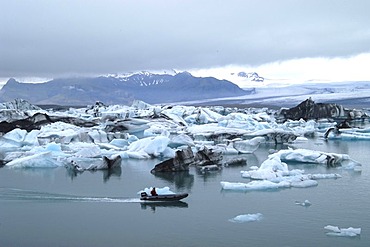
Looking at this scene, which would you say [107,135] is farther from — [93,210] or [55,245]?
[55,245]

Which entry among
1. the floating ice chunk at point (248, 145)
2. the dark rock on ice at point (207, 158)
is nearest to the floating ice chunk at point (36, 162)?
the dark rock on ice at point (207, 158)

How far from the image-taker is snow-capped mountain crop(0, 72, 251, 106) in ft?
397

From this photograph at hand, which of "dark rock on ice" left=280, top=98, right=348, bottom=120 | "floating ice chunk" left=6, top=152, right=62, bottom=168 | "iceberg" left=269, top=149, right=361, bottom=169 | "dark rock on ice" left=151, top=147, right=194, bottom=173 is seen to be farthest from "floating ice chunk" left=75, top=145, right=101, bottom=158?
"dark rock on ice" left=280, top=98, right=348, bottom=120

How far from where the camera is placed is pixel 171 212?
9.49 m

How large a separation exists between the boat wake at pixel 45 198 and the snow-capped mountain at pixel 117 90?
10252 centimetres

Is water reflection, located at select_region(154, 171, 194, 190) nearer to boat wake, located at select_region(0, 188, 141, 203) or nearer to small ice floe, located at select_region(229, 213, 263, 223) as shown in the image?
boat wake, located at select_region(0, 188, 141, 203)

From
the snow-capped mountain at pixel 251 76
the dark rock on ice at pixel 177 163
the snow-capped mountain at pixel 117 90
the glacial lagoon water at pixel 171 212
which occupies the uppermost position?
the snow-capped mountain at pixel 251 76

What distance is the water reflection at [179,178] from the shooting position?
1202 centimetres

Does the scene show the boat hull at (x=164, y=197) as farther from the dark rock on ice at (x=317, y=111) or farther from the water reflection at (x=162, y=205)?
the dark rock on ice at (x=317, y=111)

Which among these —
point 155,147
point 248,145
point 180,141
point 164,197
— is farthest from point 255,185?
point 180,141

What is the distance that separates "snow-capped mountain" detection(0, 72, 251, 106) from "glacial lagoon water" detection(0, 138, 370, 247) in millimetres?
101141

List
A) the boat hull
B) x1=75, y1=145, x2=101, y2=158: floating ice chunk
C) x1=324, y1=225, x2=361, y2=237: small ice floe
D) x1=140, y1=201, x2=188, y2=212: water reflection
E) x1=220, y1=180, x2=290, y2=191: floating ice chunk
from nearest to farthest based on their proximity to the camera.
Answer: x1=324, y1=225, x2=361, y2=237: small ice floe → x1=140, y1=201, x2=188, y2=212: water reflection → the boat hull → x1=220, y1=180, x2=290, y2=191: floating ice chunk → x1=75, y1=145, x2=101, y2=158: floating ice chunk

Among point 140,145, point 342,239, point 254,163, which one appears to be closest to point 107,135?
point 140,145

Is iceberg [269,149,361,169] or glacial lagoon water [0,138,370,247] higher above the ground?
iceberg [269,149,361,169]
